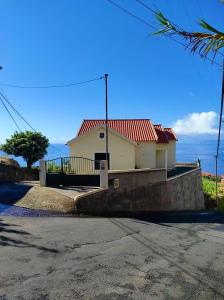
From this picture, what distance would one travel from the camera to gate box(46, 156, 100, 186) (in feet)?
73.5

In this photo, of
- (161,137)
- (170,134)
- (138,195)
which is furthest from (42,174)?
(170,134)

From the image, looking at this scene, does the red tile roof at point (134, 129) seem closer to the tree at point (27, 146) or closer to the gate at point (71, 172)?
the tree at point (27, 146)

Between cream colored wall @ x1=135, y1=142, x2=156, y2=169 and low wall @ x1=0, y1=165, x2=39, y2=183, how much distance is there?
8714 millimetres

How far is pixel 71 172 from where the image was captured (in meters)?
24.0

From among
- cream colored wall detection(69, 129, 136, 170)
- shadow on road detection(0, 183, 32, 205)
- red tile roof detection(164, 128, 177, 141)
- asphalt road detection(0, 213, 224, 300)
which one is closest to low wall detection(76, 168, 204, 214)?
asphalt road detection(0, 213, 224, 300)

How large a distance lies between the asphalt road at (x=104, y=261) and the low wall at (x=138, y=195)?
8.54ft

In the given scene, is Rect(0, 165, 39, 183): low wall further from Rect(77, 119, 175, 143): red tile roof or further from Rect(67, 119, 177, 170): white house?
Rect(77, 119, 175, 143): red tile roof

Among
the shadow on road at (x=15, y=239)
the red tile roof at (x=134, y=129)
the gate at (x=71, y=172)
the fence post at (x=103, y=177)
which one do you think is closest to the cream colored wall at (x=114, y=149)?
the red tile roof at (x=134, y=129)

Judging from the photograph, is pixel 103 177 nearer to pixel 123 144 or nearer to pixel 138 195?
pixel 138 195

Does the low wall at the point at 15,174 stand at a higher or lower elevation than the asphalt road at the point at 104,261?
higher

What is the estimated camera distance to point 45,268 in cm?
921

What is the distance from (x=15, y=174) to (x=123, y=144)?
9376 millimetres

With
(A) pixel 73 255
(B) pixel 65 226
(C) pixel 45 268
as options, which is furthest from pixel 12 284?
(B) pixel 65 226

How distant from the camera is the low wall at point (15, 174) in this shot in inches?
1036
